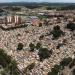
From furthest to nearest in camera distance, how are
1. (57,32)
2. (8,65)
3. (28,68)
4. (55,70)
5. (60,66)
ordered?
(57,32), (60,66), (28,68), (55,70), (8,65)

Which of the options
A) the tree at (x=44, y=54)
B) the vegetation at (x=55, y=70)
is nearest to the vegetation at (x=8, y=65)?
the vegetation at (x=55, y=70)

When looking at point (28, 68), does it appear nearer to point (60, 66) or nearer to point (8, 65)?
point (8, 65)

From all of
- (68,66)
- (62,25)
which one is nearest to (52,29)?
(62,25)

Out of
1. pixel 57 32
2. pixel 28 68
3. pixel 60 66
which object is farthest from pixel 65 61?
pixel 57 32

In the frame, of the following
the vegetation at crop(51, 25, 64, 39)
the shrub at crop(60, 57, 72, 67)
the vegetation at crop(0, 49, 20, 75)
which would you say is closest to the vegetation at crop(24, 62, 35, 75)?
the vegetation at crop(0, 49, 20, 75)

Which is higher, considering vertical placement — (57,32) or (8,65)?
(8,65)

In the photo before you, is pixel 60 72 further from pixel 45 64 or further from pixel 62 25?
pixel 62 25

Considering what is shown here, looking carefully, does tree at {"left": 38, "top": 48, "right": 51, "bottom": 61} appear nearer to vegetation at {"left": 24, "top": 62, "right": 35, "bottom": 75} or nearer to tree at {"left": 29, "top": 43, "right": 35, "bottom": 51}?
tree at {"left": 29, "top": 43, "right": 35, "bottom": 51}

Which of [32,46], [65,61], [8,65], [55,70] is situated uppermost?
[8,65]

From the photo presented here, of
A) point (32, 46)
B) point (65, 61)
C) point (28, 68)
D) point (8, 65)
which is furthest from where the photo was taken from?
point (32, 46)
